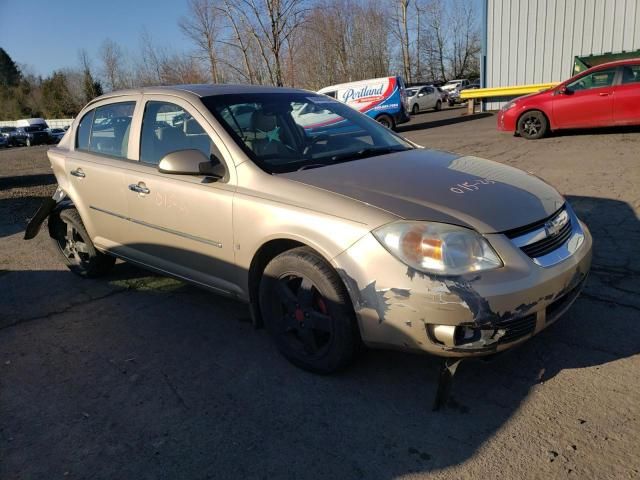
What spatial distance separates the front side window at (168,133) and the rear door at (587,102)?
9.68 m

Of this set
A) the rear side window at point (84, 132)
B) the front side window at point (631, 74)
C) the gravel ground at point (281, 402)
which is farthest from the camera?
the front side window at point (631, 74)

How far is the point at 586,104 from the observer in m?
10.5

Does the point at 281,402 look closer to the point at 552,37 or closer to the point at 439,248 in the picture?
the point at 439,248

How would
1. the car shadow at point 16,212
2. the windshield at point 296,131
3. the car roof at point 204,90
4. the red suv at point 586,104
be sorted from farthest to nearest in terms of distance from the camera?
1. the red suv at point 586,104
2. the car shadow at point 16,212
3. the car roof at point 204,90
4. the windshield at point 296,131

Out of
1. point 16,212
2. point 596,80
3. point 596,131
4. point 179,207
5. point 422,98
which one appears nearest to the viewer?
point 179,207

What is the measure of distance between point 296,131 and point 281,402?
1.95 metres

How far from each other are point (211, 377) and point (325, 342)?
0.73 metres

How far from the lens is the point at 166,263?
373 centimetres

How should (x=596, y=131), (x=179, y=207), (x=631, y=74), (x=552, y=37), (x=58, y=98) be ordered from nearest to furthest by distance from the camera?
(x=179, y=207)
(x=631, y=74)
(x=596, y=131)
(x=552, y=37)
(x=58, y=98)

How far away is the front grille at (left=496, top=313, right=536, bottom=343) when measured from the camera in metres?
2.38

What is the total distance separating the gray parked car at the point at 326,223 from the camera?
7.86 ft

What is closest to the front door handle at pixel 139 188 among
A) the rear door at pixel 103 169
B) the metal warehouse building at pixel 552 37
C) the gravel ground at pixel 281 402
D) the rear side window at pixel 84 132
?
the rear door at pixel 103 169

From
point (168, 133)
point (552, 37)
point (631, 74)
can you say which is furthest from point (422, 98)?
point (168, 133)

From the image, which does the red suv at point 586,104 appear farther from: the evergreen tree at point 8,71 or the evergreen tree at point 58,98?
the evergreen tree at point 8,71
